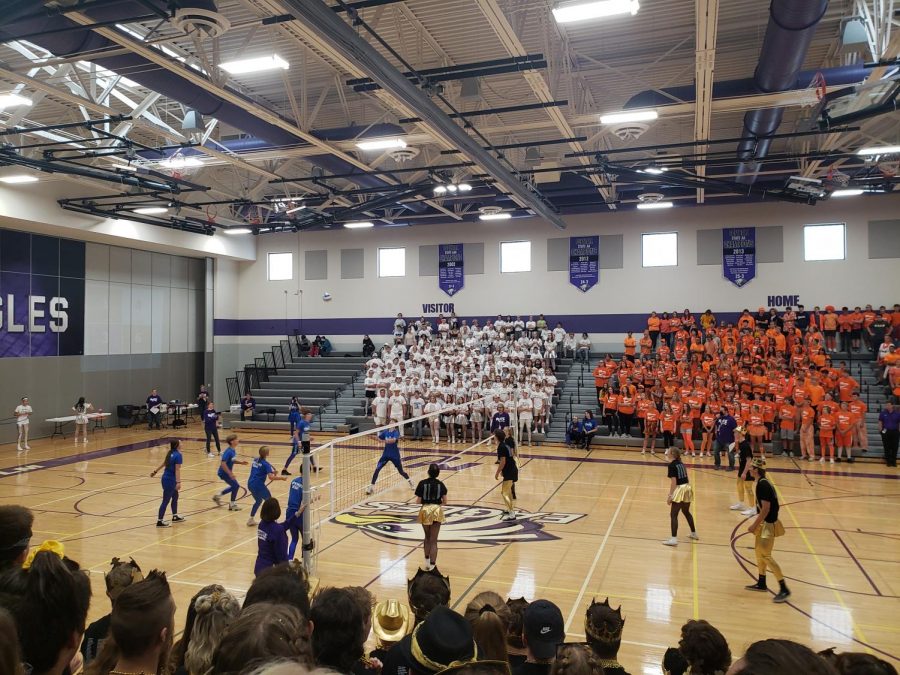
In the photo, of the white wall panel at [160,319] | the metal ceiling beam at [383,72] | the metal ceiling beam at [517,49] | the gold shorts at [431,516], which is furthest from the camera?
the white wall panel at [160,319]

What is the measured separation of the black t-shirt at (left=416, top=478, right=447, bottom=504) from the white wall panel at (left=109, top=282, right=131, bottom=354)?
79.5 feet

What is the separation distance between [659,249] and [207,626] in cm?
2901

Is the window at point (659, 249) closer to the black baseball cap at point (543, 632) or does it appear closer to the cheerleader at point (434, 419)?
the cheerleader at point (434, 419)

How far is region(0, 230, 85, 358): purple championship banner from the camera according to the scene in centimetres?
2492

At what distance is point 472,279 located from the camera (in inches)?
1272

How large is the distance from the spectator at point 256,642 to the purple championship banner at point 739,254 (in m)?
29.5

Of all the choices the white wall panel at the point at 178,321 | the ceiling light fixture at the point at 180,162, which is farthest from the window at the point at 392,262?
the ceiling light fixture at the point at 180,162

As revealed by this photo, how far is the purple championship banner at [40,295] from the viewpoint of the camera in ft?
81.8

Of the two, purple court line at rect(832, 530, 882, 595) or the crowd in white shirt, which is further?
the crowd in white shirt

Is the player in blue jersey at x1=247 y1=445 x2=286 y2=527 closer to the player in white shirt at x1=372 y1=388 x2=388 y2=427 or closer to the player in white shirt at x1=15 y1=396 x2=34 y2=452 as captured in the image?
the player in white shirt at x1=372 y1=388 x2=388 y2=427

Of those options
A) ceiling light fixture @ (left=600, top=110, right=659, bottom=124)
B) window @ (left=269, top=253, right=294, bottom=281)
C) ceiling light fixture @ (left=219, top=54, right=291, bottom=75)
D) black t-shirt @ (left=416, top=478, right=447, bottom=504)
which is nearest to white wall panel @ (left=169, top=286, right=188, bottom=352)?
window @ (left=269, top=253, right=294, bottom=281)

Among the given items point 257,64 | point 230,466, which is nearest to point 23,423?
point 230,466

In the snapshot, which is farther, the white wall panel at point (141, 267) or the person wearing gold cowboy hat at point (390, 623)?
the white wall panel at point (141, 267)

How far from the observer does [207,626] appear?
346 centimetres
